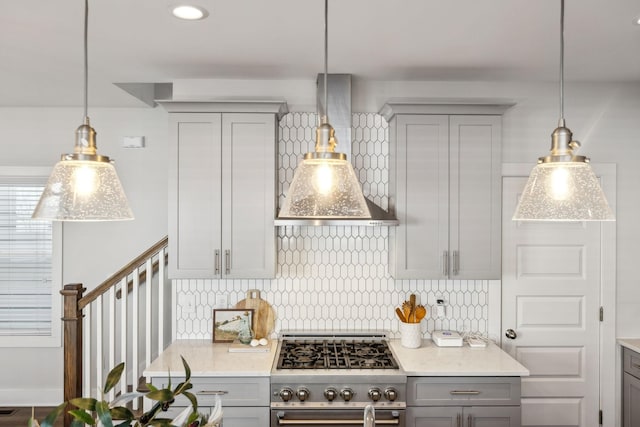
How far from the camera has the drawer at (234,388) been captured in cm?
267

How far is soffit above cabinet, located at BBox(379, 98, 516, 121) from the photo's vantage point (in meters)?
3.03

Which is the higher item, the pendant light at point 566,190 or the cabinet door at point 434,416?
the pendant light at point 566,190

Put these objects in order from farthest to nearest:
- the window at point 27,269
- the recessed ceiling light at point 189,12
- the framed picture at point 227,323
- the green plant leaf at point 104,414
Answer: the window at point 27,269, the framed picture at point 227,323, the recessed ceiling light at point 189,12, the green plant leaf at point 104,414

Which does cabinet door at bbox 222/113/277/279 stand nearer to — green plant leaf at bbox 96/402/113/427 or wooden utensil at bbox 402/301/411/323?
wooden utensil at bbox 402/301/411/323

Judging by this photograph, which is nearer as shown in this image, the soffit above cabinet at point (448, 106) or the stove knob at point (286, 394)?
the stove knob at point (286, 394)

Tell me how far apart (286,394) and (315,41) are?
6.17 ft

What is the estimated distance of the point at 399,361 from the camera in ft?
9.34

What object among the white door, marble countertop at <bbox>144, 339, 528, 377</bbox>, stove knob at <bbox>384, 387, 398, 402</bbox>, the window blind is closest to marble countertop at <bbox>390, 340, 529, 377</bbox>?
marble countertop at <bbox>144, 339, 528, 377</bbox>

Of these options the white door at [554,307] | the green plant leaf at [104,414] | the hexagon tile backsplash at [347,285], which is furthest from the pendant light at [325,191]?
the white door at [554,307]

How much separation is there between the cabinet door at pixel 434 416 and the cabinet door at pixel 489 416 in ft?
0.15

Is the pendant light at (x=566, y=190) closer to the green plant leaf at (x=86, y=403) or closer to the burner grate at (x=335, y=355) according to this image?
the green plant leaf at (x=86, y=403)

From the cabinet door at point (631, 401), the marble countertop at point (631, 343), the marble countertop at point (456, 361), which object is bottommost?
the cabinet door at point (631, 401)

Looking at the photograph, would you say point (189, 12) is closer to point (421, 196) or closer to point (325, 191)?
point (325, 191)

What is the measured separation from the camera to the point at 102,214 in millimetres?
1311
